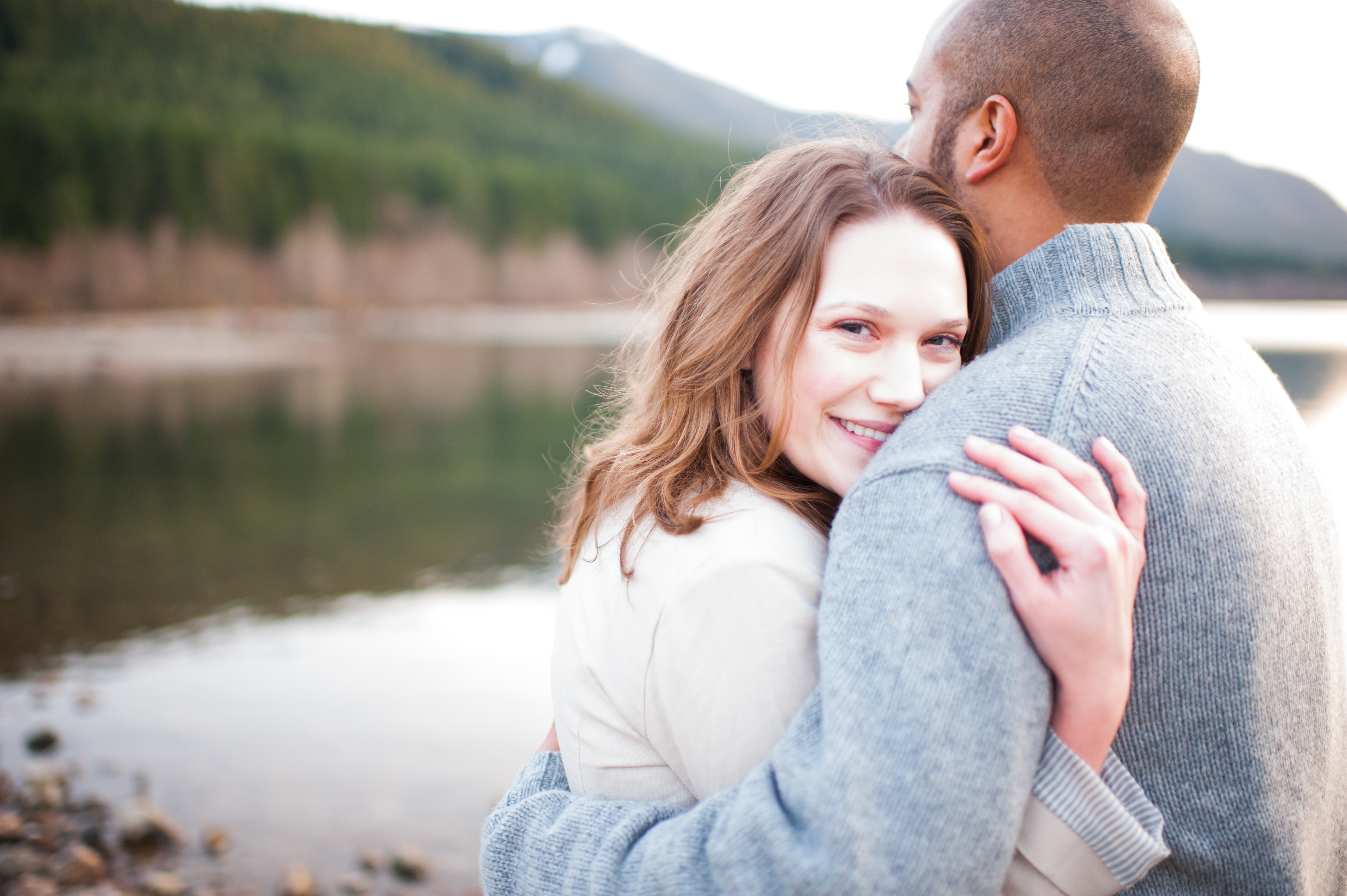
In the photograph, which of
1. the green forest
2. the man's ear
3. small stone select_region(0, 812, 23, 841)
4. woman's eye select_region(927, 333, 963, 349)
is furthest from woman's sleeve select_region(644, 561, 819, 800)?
the green forest

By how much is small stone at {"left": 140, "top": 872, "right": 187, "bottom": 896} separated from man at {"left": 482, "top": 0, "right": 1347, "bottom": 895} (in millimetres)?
4799

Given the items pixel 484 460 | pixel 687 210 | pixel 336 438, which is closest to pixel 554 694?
pixel 484 460

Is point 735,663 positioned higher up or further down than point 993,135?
further down

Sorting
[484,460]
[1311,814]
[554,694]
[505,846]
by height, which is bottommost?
[484,460]

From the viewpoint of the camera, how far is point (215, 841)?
5793 mm

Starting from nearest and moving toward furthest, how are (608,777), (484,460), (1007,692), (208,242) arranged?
(1007,692) < (608,777) < (484,460) < (208,242)

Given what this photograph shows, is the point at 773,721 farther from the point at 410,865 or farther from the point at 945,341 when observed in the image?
the point at 410,865

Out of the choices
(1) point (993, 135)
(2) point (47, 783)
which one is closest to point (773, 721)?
(1) point (993, 135)

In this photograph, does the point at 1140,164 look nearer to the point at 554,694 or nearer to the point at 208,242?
the point at 554,694

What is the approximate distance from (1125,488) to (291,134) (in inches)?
2837

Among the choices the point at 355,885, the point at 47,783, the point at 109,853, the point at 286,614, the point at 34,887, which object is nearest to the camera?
the point at 34,887

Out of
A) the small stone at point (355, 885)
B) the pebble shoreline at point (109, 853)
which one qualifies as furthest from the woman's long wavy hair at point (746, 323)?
the pebble shoreline at point (109, 853)

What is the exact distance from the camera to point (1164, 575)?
1.21 m

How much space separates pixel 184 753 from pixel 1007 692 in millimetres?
7535
